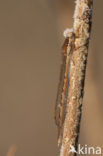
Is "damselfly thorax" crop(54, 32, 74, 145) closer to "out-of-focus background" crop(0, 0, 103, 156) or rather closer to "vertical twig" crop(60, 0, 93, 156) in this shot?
"vertical twig" crop(60, 0, 93, 156)

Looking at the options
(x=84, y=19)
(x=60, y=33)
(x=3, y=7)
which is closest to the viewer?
(x=84, y=19)

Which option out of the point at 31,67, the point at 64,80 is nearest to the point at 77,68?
the point at 64,80

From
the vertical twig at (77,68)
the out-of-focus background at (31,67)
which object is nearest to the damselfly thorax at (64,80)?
the vertical twig at (77,68)

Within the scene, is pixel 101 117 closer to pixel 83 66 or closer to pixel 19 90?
pixel 19 90

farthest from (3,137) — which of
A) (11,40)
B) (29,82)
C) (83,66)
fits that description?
(83,66)

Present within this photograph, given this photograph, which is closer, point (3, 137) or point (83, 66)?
point (83, 66)

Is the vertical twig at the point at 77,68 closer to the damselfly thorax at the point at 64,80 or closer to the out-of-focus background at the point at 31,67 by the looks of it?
the damselfly thorax at the point at 64,80

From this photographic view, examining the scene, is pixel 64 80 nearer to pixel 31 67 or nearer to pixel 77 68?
pixel 77 68
